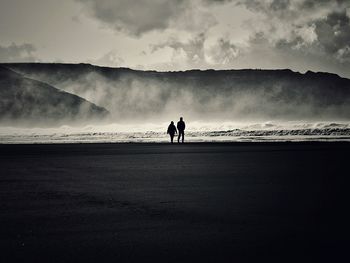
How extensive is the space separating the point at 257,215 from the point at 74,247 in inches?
115

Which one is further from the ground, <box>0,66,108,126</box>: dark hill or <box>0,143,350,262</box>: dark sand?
<box>0,66,108,126</box>: dark hill

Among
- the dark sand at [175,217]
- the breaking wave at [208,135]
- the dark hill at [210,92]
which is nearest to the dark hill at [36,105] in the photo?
the dark hill at [210,92]

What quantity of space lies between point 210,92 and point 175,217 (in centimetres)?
14978

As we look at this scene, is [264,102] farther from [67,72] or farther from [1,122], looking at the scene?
[1,122]

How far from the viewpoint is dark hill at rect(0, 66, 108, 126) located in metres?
122

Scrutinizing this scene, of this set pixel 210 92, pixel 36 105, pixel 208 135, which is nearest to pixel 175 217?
pixel 208 135

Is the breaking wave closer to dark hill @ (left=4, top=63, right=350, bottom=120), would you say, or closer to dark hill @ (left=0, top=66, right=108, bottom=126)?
dark hill @ (left=0, top=66, right=108, bottom=126)

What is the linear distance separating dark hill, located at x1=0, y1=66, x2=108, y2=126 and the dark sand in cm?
11199

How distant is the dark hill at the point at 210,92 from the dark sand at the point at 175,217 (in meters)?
136

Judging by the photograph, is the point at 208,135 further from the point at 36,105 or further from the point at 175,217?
the point at 36,105

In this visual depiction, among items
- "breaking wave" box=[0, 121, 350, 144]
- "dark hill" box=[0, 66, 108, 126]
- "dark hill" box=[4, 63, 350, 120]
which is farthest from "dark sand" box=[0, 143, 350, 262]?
"dark hill" box=[4, 63, 350, 120]

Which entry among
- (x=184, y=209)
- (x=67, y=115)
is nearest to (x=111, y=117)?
(x=67, y=115)

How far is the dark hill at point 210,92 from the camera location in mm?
149500

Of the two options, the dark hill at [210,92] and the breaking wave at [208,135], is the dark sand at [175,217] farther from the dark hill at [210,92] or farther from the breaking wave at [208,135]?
the dark hill at [210,92]
